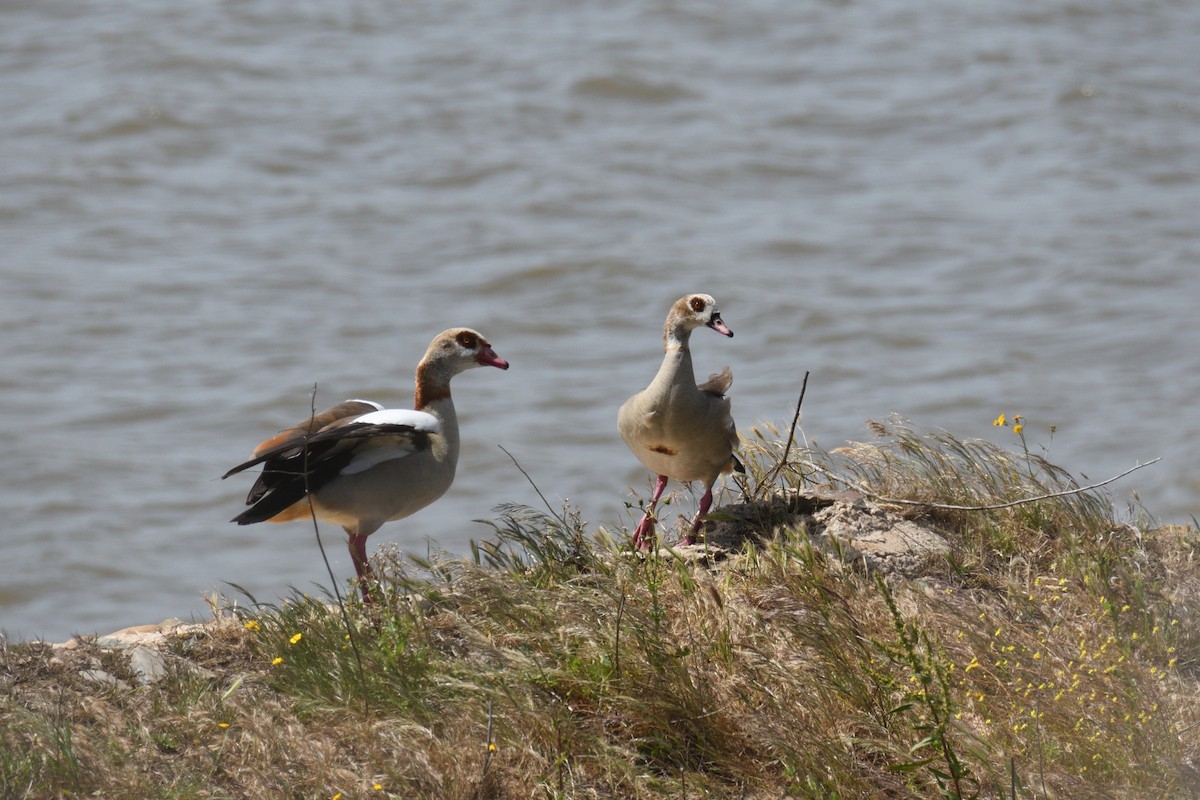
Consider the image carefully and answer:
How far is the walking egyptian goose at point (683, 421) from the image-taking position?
19.3 feet

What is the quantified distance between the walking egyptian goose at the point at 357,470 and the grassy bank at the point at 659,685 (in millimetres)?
510

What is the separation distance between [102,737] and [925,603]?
2.73 m

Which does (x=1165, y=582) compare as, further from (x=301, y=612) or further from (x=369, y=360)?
(x=369, y=360)

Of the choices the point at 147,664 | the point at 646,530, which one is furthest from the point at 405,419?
the point at 147,664

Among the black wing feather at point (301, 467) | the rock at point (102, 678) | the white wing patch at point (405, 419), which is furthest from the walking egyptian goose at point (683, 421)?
the rock at point (102, 678)

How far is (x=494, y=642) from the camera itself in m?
4.94

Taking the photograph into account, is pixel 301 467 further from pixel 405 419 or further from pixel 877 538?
pixel 877 538

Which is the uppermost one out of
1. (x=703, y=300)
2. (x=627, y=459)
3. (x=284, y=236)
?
(x=703, y=300)

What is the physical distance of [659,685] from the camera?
4.50 metres

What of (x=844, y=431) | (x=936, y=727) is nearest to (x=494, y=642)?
(x=936, y=727)

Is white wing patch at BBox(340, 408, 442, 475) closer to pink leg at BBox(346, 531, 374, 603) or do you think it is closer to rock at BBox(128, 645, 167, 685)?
pink leg at BBox(346, 531, 374, 603)

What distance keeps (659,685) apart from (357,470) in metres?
1.88

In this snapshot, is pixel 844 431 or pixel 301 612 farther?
pixel 844 431

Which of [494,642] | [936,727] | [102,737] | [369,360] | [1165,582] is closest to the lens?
[936,727]
